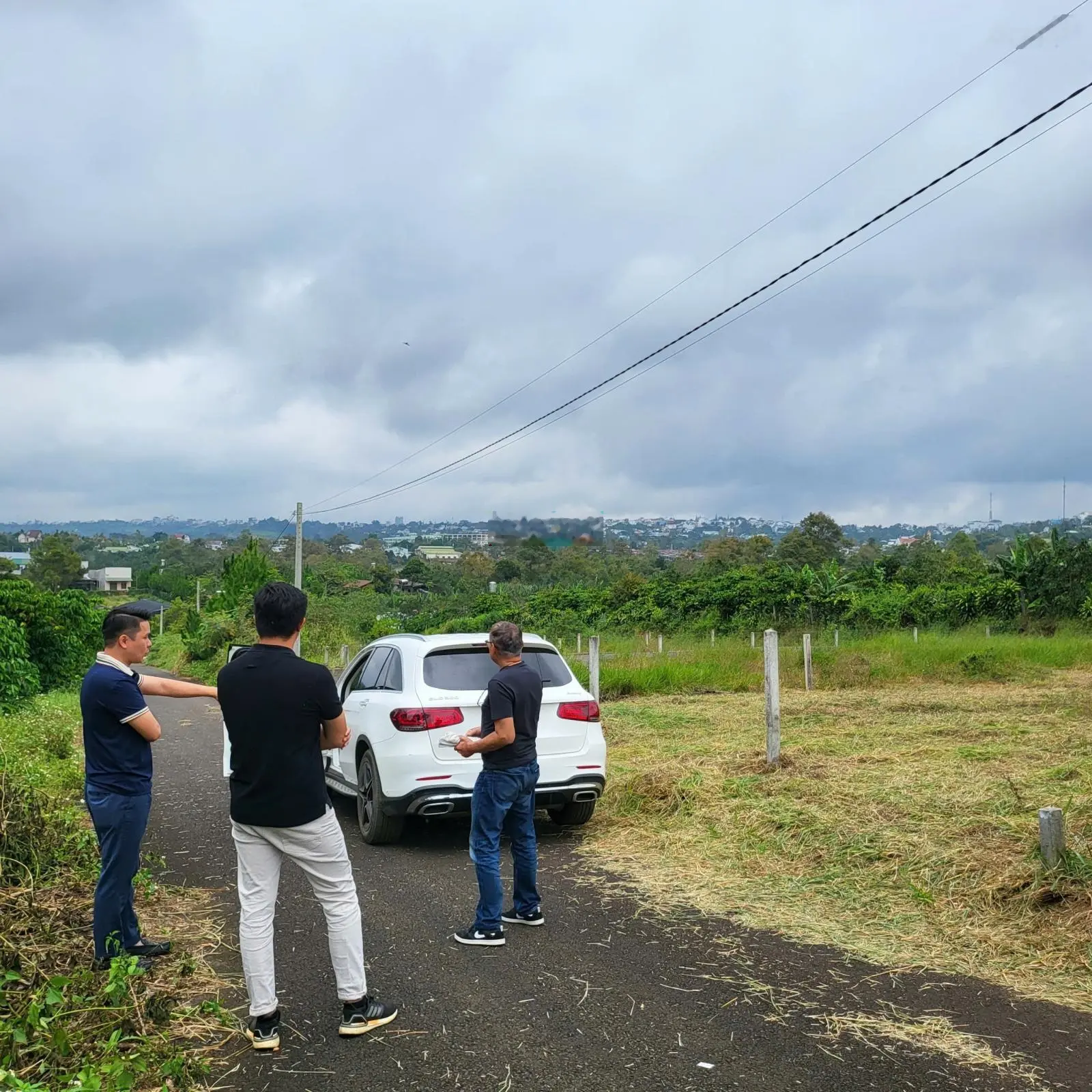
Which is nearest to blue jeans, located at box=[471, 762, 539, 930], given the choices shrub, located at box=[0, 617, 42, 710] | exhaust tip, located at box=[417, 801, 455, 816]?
exhaust tip, located at box=[417, 801, 455, 816]

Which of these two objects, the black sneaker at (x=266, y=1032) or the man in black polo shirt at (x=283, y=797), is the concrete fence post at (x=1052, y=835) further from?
the black sneaker at (x=266, y=1032)

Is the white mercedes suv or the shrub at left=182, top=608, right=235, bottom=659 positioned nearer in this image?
the white mercedes suv

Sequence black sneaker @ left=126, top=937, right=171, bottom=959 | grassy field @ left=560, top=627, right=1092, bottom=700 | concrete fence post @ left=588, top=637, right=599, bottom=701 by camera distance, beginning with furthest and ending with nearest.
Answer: grassy field @ left=560, top=627, right=1092, bottom=700
concrete fence post @ left=588, top=637, right=599, bottom=701
black sneaker @ left=126, top=937, right=171, bottom=959

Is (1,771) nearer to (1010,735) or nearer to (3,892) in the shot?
(3,892)

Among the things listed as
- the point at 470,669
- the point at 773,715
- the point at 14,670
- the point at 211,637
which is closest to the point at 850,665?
the point at 773,715

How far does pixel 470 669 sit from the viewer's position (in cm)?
850

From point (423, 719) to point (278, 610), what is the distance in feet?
11.7

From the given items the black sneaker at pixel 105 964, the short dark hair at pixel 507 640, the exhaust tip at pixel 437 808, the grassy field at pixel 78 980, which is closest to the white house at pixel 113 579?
the exhaust tip at pixel 437 808

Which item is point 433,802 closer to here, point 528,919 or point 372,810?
point 372,810

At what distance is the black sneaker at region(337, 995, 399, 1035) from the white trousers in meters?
0.04

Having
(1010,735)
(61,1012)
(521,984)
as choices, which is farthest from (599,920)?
(1010,735)

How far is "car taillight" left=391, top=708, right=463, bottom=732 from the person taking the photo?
8.07m

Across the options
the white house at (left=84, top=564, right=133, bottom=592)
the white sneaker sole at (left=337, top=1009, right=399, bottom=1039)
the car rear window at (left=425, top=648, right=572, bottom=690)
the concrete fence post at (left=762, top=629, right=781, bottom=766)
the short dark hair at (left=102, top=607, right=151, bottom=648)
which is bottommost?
the white sneaker sole at (left=337, top=1009, right=399, bottom=1039)

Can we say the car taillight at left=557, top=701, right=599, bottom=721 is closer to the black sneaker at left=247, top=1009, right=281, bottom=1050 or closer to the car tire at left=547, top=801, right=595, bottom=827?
the car tire at left=547, top=801, right=595, bottom=827
